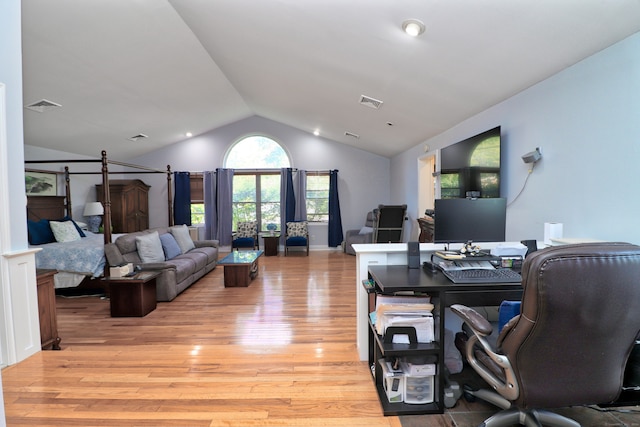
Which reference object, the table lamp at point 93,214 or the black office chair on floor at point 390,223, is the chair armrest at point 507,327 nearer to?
the black office chair on floor at point 390,223

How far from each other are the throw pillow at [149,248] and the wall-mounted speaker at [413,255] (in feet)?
12.2

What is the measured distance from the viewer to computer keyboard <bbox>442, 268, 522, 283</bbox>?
1.66m

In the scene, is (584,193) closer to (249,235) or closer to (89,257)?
(89,257)

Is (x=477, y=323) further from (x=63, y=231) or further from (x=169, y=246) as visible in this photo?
(x=63, y=231)

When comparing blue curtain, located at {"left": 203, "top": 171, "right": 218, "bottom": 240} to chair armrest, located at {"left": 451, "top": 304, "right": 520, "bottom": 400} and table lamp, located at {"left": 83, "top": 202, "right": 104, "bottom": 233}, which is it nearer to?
table lamp, located at {"left": 83, "top": 202, "right": 104, "bottom": 233}

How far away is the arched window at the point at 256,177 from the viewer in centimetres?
755

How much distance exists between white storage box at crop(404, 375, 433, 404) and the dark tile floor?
0.27 ft

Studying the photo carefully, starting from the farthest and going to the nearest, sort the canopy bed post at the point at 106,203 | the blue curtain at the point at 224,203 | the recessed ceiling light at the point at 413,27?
the blue curtain at the point at 224,203 < the canopy bed post at the point at 106,203 < the recessed ceiling light at the point at 413,27

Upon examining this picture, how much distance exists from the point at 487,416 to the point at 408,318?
0.67m

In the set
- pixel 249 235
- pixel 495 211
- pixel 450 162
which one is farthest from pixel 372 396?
pixel 249 235

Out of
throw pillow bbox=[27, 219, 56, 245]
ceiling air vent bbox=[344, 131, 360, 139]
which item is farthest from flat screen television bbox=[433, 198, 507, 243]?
throw pillow bbox=[27, 219, 56, 245]

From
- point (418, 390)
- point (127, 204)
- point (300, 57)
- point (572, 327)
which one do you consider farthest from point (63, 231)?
point (572, 327)

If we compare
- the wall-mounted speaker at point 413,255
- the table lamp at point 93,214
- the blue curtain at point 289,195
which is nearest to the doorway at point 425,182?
the blue curtain at point 289,195

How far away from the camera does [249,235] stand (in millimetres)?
7191
